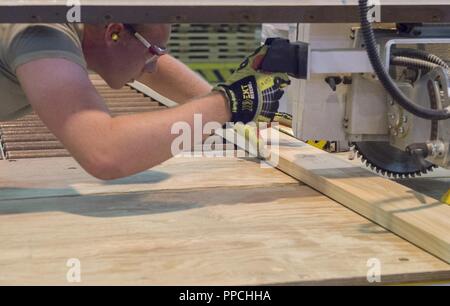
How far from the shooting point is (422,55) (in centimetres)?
211

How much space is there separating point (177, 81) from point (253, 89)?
0.72m

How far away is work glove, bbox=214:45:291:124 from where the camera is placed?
2.06m

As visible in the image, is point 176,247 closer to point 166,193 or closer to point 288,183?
point 166,193

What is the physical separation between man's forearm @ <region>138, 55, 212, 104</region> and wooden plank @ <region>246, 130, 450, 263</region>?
353 millimetres

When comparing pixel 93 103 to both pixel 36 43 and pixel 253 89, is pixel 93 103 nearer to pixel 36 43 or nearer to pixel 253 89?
pixel 36 43

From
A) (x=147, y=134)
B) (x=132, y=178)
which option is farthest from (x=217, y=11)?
(x=132, y=178)

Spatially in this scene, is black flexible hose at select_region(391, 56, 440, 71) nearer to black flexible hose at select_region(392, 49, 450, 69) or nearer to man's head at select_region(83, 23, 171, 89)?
black flexible hose at select_region(392, 49, 450, 69)

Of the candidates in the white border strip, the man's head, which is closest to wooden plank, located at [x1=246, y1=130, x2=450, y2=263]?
the man's head

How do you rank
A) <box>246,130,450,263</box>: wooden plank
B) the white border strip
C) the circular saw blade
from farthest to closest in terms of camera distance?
the white border strip < the circular saw blade < <box>246,130,450,263</box>: wooden plank

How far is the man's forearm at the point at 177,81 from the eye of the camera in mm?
2717

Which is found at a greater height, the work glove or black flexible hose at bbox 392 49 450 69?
black flexible hose at bbox 392 49 450 69

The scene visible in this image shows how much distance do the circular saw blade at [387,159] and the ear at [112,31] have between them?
82 cm

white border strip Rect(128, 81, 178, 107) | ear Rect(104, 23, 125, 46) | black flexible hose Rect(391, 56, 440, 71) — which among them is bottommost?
white border strip Rect(128, 81, 178, 107)
